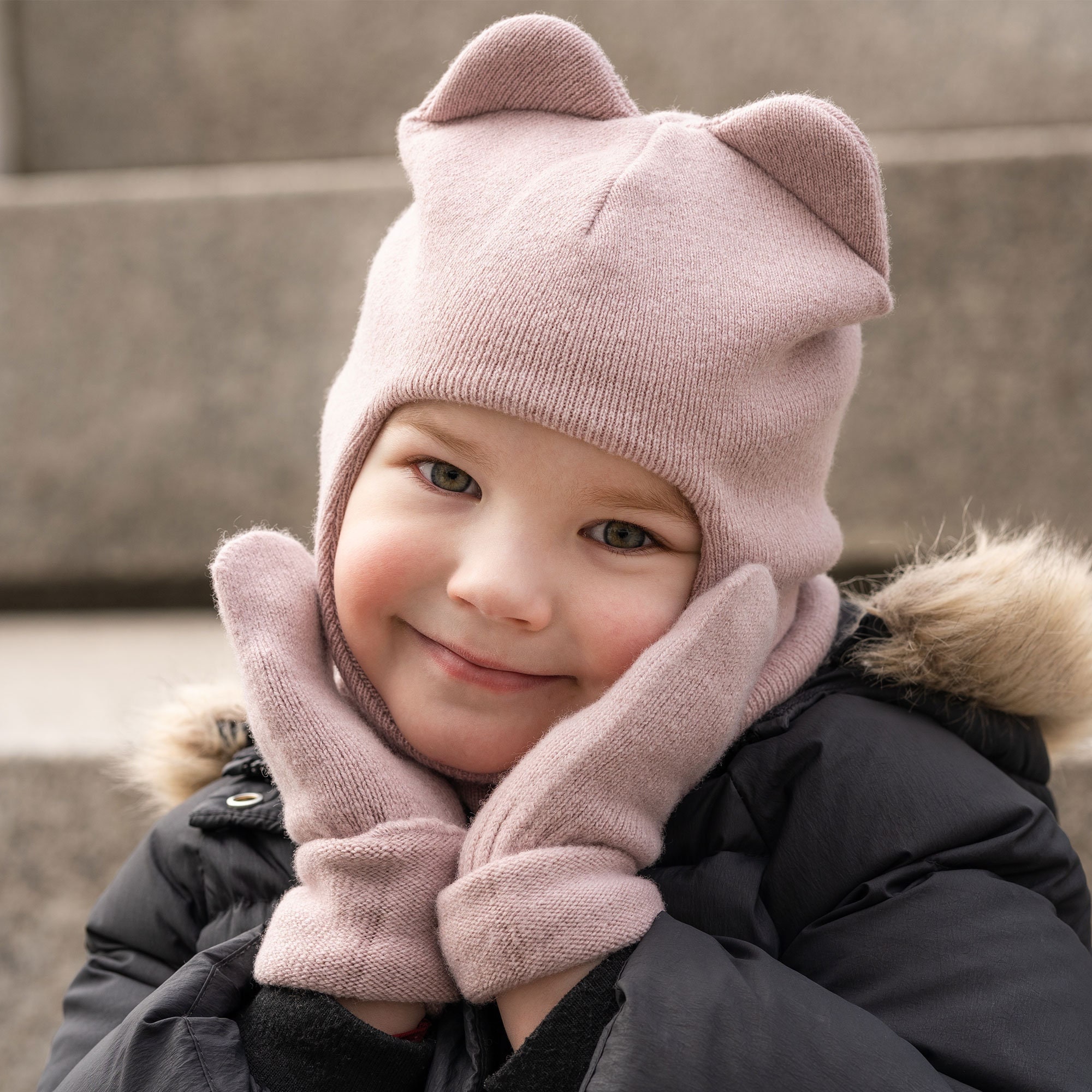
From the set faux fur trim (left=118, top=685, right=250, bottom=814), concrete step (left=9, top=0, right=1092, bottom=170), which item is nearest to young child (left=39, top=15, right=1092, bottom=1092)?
faux fur trim (left=118, top=685, right=250, bottom=814)

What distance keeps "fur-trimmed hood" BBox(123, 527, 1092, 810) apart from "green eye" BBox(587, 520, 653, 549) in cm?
25

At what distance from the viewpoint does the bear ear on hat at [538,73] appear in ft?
3.08

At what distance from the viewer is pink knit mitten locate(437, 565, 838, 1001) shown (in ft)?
2.38

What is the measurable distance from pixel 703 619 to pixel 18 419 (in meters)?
1.56

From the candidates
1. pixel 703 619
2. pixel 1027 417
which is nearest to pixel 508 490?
pixel 703 619

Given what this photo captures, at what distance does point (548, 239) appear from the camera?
0.84 metres

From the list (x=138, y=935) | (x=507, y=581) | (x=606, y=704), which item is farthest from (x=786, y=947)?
(x=138, y=935)

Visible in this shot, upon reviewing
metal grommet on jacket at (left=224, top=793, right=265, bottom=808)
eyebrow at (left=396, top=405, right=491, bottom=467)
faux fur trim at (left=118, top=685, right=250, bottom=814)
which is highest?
eyebrow at (left=396, top=405, right=491, bottom=467)

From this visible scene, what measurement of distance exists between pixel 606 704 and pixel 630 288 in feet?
1.00

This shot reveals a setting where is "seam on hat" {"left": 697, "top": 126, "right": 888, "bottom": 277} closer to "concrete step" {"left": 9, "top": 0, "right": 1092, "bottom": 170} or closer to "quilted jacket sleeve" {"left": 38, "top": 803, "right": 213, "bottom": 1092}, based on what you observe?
"quilted jacket sleeve" {"left": 38, "top": 803, "right": 213, "bottom": 1092}

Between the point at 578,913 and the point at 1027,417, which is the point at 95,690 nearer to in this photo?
the point at 578,913

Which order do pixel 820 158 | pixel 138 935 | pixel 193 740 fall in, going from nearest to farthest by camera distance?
pixel 820 158, pixel 138 935, pixel 193 740

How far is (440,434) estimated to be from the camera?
85 centimetres

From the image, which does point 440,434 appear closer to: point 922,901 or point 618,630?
point 618,630
